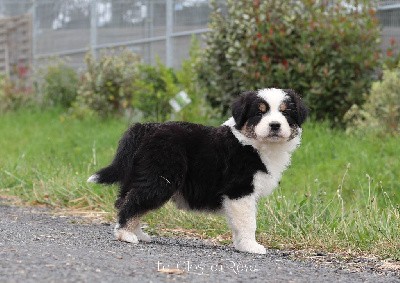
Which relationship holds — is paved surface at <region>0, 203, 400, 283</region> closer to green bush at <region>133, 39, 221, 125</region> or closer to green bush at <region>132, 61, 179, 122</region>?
green bush at <region>133, 39, 221, 125</region>

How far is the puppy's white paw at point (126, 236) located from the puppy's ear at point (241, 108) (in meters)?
1.08

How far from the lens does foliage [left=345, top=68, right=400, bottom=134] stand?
10.9 meters

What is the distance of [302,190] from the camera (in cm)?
918

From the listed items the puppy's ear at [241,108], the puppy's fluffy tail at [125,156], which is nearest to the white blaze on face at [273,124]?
the puppy's ear at [241,108]

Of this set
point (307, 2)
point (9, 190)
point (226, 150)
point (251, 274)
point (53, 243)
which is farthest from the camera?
point (307, 2)

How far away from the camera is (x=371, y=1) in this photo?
1244 centimetres

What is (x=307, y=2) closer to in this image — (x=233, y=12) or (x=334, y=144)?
(x=233, y=12)

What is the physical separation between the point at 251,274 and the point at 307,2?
8.11 metres

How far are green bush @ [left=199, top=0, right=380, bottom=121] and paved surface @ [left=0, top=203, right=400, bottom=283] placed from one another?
17.9 feet

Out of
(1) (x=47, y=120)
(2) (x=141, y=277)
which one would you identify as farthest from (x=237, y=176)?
(1) (x=47, y=120)

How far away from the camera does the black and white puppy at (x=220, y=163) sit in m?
6.25

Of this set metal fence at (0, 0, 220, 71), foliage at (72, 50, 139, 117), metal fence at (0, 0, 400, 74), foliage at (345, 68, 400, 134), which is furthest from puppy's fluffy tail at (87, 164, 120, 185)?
foliage at (72, 50, 139, 117)

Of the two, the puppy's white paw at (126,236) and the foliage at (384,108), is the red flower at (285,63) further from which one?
the puppy's white paw at (126,236)

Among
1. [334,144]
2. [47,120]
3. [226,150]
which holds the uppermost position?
[226,150]
